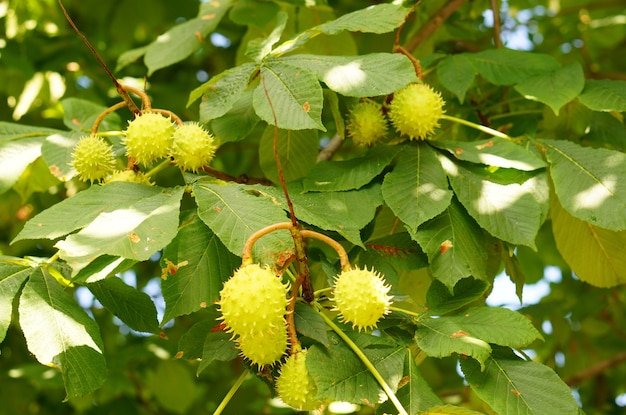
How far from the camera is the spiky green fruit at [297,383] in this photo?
145 centimetres

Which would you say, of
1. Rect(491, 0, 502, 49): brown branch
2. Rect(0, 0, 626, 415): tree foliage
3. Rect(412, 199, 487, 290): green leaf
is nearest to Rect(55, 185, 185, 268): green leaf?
Rect(0, 0, 626, 415): tree foliage

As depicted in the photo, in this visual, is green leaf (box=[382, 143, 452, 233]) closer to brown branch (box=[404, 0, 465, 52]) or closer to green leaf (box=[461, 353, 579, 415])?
green leaf (box=[461, 353, 579, 415])

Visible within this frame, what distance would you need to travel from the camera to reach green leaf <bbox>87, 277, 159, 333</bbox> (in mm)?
1832

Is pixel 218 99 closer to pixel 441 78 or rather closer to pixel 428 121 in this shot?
pixel 428 121

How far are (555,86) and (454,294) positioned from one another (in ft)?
2.56

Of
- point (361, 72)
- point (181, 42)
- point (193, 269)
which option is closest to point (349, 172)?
point (361, 72)

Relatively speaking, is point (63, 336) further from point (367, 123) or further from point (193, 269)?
point (367, 123)

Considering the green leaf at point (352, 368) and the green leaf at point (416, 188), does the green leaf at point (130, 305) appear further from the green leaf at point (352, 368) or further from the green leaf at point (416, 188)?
the green leaf at point (416, 188)

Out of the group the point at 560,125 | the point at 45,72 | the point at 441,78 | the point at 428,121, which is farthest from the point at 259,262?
the point at 45,72

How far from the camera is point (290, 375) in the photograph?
57.2 inches

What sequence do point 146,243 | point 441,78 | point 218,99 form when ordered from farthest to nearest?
point 441,78 → point 218,99 → point 146,243

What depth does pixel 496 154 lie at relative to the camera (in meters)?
1.86

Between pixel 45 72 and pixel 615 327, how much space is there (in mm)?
3347

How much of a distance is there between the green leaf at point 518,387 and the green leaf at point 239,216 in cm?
51
